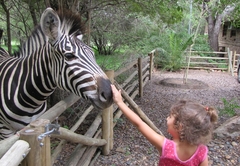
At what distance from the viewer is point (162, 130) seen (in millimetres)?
4512

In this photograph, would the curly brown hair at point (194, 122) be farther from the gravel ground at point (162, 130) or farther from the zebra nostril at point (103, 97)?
the gravel ground at point (162, 130)

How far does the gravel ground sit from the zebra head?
64.3 inches

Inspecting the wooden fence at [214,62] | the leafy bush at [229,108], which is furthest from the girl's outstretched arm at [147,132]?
the wooden fence at [214,62]

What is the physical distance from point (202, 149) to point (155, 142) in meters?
0.32

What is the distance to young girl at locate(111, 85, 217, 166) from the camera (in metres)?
1.46

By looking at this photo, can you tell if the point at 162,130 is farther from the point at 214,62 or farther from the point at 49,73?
the point at 214,62

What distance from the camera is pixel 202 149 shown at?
158cm

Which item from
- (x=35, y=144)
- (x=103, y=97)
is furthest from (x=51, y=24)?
(x=35, y=144)

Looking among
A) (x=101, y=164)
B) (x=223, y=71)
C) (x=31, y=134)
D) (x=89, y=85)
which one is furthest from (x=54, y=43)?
(x=223, y=71)

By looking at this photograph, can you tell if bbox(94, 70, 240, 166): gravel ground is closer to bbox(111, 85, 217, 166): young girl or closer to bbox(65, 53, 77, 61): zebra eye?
bbox(65, 53, 77, 61): zebra eye

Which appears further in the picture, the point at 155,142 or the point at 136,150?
the point at 136,150

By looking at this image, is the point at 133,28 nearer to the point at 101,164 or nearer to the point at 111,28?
the point at 111,28

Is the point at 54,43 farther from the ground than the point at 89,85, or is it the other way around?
the point at 54,43

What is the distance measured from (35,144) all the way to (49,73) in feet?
4.12
